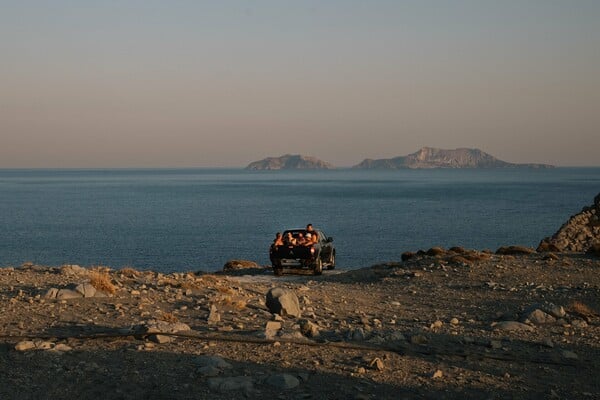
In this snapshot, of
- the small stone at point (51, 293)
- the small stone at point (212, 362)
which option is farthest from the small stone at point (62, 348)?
the small stone at point (51, 293)

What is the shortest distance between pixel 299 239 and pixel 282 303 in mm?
12706

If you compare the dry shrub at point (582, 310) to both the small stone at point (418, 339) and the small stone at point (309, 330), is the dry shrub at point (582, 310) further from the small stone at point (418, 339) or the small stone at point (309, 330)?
the small stone at point (309, 330)

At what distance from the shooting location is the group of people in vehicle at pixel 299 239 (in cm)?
2617

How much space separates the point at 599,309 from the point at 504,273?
24.4ft

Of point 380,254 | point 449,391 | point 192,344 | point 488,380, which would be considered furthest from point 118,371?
→ point 380,254

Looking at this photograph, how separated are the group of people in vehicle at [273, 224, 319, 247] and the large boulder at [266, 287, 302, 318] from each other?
11306 millimetres

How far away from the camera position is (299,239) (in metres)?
26.8

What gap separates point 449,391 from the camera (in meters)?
9.00

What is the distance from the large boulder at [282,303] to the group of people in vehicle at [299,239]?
1131 centimetres

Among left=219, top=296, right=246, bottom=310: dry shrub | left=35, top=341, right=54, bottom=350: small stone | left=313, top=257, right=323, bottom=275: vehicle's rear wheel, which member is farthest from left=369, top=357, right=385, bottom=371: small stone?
left=313, top=257, right=323, bottom=275: vehicle's rear wheel

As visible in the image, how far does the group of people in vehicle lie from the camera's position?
2617cm

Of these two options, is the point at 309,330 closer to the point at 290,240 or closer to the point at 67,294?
the point at 67,294

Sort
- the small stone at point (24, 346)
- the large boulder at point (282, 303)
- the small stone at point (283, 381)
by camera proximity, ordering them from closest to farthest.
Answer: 1. the small stone at point (283, 381)
2. the small stone at point (24, 346)
3. the large boulder at point (282, 303)

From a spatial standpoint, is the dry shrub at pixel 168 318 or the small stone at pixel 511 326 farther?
the small stone at pixel 511 326
